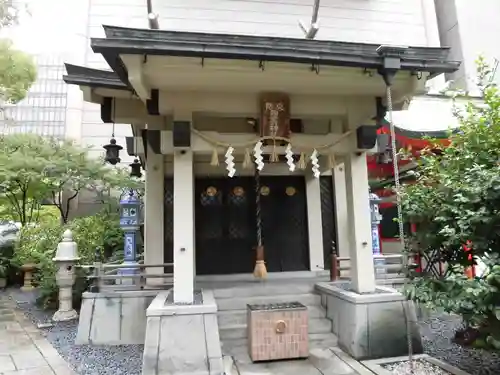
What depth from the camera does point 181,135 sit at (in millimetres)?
4941

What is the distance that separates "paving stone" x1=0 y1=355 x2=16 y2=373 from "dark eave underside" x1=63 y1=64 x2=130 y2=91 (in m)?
4.14

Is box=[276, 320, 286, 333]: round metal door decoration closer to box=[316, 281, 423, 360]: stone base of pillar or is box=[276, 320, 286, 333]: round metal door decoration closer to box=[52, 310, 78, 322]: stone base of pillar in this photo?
box=[316, 281, 423, 360]: stone base of pillar

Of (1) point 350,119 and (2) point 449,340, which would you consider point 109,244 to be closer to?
(1) point 350,119

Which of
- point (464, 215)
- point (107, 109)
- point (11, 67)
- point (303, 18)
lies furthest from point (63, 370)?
point (303, 18)

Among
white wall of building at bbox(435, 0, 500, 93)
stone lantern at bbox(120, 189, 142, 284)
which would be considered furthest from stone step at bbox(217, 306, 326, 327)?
white wall of building at bbox(435, 0, 500, 93)

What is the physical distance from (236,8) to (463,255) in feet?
41.8

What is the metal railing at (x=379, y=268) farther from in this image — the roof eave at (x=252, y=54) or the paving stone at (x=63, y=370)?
the paving stone at (x=63, y=370)

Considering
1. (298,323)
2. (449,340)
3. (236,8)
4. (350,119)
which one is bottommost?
(449,340)

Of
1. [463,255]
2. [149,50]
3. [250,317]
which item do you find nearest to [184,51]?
[149,50]

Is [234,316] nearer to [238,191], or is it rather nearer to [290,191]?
[238,191]

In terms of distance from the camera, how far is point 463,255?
4141 millimetres

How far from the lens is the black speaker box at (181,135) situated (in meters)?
4.93

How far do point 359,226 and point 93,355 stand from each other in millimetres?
4431

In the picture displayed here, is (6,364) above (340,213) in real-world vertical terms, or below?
below
